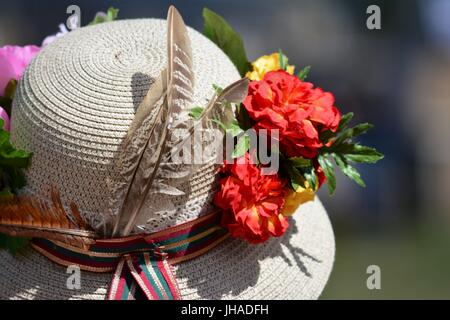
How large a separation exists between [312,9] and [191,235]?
21.5 ft

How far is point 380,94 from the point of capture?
Answer: 20.9ft

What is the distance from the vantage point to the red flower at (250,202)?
1521 mm

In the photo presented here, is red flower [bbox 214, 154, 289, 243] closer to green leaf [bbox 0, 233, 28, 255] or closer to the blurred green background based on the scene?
green leaf [bbox 0, 233, 28, 255]

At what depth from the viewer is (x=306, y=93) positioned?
5.36ft

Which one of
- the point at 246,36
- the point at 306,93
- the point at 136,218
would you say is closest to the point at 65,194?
the point at 136,218

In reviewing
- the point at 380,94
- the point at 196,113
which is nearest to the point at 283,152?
the point at 196,113

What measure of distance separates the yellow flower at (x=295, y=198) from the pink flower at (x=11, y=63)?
80 cm

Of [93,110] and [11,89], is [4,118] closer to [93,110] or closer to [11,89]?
[11,89]

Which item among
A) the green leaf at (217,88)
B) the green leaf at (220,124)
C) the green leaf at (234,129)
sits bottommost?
the green leaf at (234,129)

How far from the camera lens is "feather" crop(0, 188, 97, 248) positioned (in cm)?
147

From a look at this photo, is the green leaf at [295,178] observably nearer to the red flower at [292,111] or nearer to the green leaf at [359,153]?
the red flower at [292,111]

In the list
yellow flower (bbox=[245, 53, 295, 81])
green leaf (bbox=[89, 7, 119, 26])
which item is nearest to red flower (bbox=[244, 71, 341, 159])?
yellow flower (bbox=[245, 53, 295, 81])

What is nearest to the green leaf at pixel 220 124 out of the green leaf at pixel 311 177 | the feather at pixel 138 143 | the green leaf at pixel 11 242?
the feather at pixel 138 143

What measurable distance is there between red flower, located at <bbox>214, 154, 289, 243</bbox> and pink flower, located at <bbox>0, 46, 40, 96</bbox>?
0.68m
